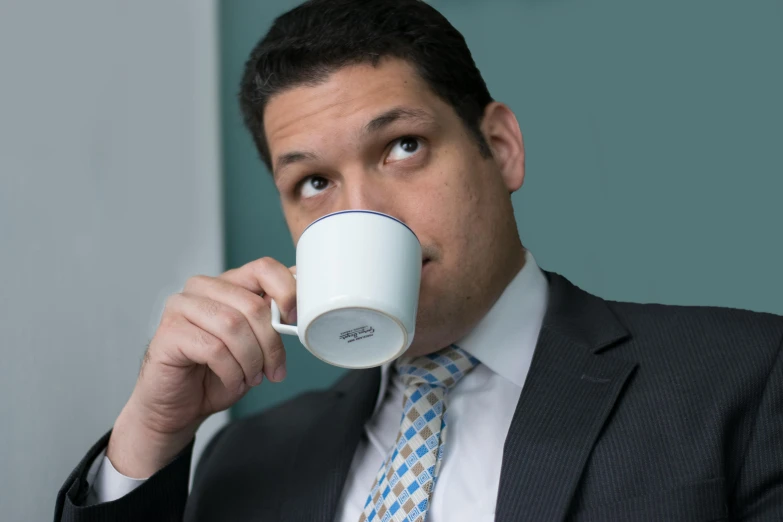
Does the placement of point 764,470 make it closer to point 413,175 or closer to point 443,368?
point 443,368

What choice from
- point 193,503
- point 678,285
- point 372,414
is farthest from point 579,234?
point 193,503

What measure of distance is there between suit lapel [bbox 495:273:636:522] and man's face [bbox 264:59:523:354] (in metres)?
0.14

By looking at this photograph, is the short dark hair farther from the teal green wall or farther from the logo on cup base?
the teal green wall

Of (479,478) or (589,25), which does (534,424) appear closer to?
(479,478)

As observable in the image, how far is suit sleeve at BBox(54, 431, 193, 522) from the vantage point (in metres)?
1.27

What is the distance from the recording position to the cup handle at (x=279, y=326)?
1075mm

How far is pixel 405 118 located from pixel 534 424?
513 millimetres

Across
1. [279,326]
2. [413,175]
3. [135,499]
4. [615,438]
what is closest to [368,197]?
[413,175]

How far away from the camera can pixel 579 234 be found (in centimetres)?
210

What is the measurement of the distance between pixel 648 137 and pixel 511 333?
0.91 meters

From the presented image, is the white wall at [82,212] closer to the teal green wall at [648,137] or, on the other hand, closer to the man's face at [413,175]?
the man's face at [413,175]

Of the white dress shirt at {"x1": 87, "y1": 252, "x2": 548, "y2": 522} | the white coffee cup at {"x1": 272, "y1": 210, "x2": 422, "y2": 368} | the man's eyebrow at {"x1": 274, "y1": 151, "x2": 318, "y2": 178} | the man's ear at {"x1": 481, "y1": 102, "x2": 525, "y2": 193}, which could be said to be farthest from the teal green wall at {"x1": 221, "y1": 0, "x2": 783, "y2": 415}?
the white coffee cup at {"x1": 272, "y1": 210, "x2": 422, "y2": 368}

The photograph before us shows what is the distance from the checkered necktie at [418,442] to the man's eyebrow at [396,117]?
0.38 meters

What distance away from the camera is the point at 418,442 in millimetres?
1285
